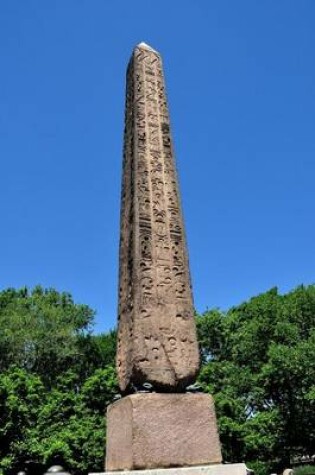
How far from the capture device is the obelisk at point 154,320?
4723 millimetres

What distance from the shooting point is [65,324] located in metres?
28.9

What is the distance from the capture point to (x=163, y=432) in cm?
471

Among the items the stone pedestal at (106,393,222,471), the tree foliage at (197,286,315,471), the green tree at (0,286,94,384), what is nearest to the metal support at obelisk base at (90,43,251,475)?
the stone pedestal at (106,393,222,471)

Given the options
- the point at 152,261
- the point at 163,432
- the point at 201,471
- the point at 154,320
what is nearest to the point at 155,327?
the point at 154,320

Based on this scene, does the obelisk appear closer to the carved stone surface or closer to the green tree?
the carved stone surface

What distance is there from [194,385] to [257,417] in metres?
19.6

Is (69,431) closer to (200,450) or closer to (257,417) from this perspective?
(257,417)

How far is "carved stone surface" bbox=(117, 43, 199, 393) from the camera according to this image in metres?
5.15

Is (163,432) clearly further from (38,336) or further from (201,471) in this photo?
(38,336)

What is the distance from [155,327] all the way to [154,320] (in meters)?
0.07

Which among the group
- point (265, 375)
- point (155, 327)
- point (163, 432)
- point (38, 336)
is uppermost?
point (38, 336)

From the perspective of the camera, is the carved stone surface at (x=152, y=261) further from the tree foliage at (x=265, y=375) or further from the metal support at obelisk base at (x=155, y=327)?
the tree foliage at (x=265, y=375)

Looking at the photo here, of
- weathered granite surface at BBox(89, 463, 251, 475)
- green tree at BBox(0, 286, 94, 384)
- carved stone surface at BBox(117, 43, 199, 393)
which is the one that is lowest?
weathered granite surface at BBox(89, 463, 251, 475)

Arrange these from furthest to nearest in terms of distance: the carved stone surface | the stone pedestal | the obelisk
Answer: the carved stone surface
the obelisk
the stone pedestal
